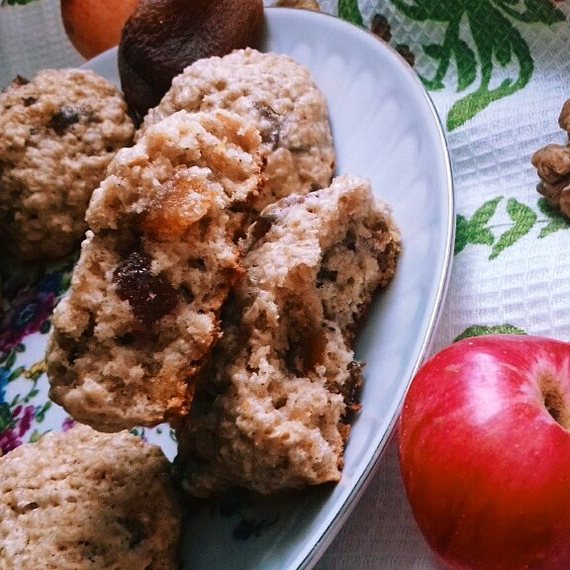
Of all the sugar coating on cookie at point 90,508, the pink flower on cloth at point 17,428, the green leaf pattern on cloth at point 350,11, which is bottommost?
the pink flower on cloth at point 17,428

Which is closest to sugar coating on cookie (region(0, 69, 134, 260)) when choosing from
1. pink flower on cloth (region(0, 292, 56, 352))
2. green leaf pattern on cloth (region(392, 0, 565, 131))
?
pink flower on cloth (region(0, 292, 56, 352))

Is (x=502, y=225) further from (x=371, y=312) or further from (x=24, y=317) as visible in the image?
(x=24, y=317)

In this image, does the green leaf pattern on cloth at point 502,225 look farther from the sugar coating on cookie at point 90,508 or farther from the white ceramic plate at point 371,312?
the sugar coating on cookie at point 90,508

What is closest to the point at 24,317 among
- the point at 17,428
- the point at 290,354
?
the point at 17,428

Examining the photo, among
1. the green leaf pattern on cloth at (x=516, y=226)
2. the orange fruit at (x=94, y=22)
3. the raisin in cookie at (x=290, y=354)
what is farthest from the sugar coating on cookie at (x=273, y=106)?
the orange fruit at (x=94, y=22)

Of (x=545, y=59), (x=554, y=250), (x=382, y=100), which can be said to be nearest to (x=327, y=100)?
(x=382, y=100)

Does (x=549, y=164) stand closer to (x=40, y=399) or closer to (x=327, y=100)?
(x=327, y=100)

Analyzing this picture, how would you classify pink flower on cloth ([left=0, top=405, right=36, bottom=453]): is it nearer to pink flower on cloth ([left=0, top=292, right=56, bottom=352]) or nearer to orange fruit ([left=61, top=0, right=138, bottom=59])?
pink flower on cloth ([left=0, top=292, right=56, bottom=352])

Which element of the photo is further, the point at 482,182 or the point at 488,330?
the point at 482,182
